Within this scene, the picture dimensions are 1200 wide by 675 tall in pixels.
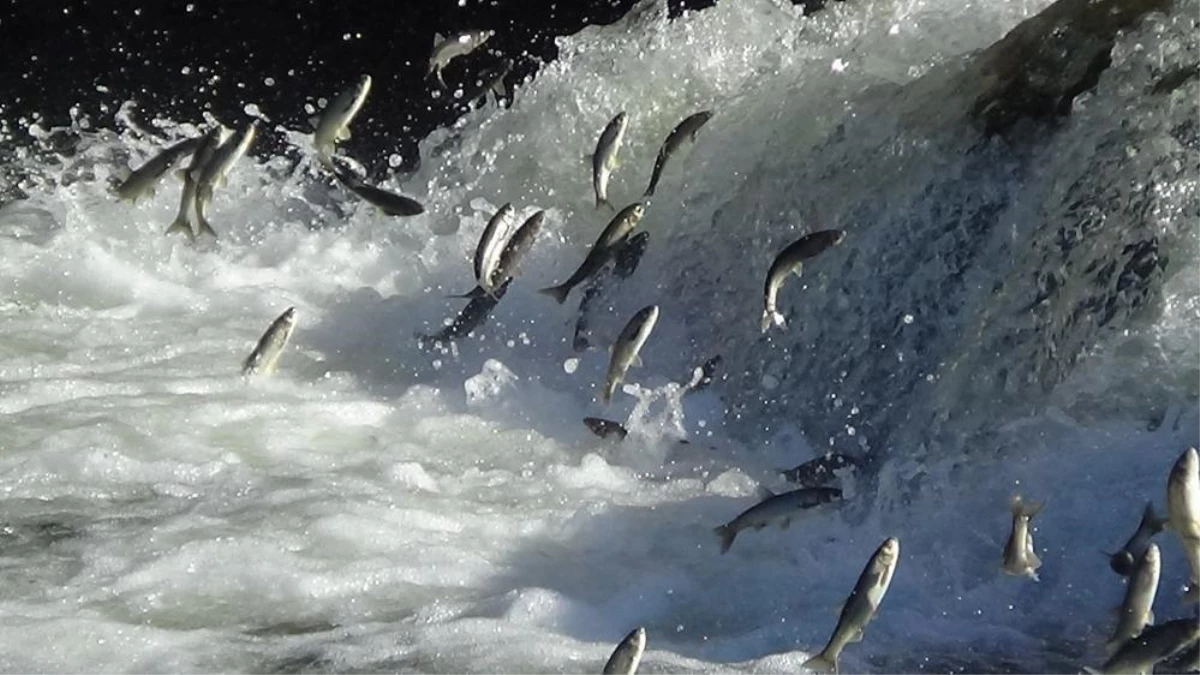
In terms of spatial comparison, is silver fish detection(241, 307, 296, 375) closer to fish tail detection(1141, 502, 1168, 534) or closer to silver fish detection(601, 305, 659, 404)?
silver fish detection(601, 305, 659, 404)

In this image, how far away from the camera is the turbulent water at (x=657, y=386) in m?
4.89

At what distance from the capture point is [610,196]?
793 centimetres

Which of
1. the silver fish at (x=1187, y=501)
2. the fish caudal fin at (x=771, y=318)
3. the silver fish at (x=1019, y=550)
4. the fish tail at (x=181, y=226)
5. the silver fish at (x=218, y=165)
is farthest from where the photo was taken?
the fish tail at (x=181, y=226)

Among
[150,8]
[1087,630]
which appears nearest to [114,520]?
[1087,630]

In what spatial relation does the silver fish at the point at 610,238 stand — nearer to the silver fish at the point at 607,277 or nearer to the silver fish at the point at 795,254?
the silver fish at the point at 607,277

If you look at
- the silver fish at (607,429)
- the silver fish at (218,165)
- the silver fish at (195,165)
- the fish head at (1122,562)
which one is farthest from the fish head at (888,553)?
the silver fish at (195,165)

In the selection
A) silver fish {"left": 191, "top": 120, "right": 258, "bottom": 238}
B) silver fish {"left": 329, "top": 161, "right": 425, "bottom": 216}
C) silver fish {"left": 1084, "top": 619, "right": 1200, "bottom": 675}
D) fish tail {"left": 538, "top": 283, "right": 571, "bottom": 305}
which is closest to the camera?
silver fish {"left": 1084, "top": 619, "right": 1200, "bottom": 675}

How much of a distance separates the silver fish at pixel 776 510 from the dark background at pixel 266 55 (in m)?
5.98

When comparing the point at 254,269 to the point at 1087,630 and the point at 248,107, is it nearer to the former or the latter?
the point at 248,107

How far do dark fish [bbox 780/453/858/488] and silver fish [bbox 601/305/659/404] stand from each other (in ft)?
2.17

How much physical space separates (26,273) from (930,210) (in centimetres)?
413

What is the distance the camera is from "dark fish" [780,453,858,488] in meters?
5.77

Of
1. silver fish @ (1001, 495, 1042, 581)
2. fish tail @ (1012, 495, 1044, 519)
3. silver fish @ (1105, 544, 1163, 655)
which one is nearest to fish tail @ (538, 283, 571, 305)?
fish tail @ (1012, 495, 1044, 519)

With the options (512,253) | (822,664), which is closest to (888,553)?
(822,664)
